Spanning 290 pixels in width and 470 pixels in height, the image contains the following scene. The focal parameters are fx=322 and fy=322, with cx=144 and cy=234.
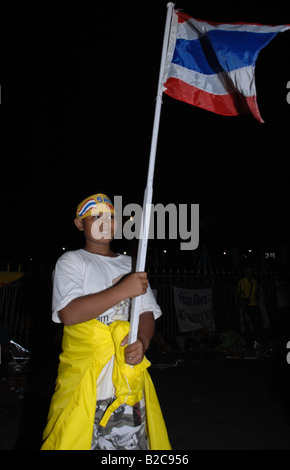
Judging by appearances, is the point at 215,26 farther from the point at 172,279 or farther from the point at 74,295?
the point at 172,279

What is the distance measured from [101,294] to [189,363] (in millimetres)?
6464

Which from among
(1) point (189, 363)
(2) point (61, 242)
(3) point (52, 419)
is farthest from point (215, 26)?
(2) point (61, 242)

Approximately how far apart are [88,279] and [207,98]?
180cm

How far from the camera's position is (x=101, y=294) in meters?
1.81

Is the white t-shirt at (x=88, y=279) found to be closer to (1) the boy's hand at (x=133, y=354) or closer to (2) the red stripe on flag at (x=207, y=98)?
(1) the boy's hand at (x=133, y=354)

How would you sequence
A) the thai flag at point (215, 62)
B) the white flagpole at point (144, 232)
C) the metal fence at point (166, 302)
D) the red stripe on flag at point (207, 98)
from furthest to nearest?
the metal fence at point (166, 302) → the red stripe on flag at point (207, 98) → the thai flag at point (215, 62) → the white flagpole at point (144, 232)

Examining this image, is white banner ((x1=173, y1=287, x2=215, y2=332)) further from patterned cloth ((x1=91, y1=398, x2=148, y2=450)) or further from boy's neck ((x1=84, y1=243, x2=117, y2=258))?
patterned cloth ((x1=91, y1=398, x2=148, y2=450))

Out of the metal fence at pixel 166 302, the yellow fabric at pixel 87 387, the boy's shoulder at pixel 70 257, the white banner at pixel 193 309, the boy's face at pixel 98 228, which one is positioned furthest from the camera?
the white banner at pixel 193 309

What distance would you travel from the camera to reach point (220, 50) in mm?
2529

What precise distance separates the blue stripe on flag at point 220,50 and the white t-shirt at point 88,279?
67.4 inches

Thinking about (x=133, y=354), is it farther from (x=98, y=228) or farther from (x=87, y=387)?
(x=98, y=228)

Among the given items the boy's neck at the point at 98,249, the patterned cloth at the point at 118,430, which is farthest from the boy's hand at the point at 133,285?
the patterned cloth at the point at 118,430

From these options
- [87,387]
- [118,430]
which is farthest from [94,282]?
[118,430]

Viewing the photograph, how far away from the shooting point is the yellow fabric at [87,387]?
173 cm
